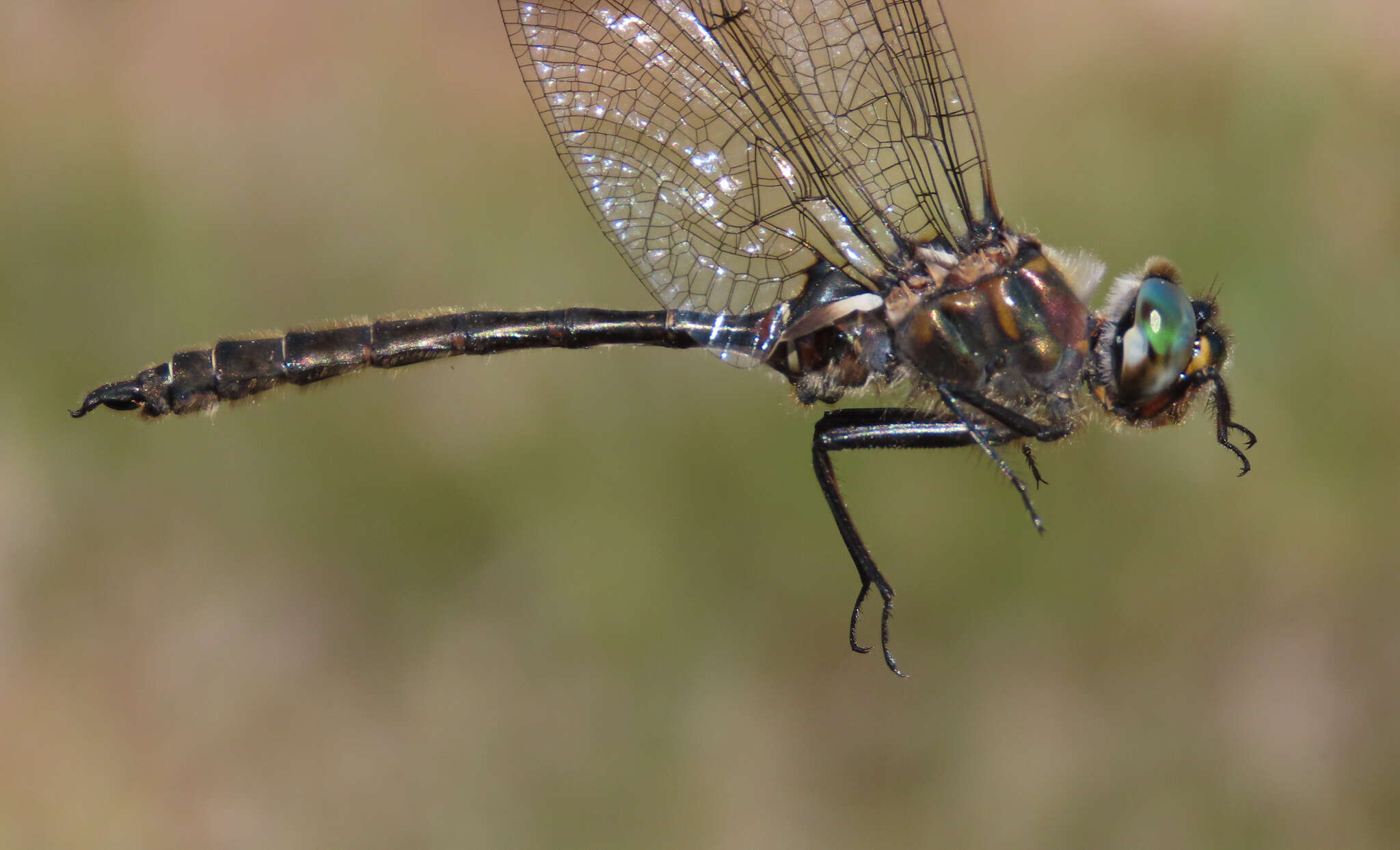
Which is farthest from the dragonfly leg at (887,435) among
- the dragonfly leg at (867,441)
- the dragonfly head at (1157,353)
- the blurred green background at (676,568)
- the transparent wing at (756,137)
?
the blurred green background at (676,568)

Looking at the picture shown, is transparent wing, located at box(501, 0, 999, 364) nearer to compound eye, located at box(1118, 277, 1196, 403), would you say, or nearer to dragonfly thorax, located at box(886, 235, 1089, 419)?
dragonfly thorax, located at box(886, 235, 1089, 419)

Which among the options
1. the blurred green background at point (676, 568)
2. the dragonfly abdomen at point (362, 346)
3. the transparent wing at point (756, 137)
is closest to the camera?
the transparent wing at point (756, 137)

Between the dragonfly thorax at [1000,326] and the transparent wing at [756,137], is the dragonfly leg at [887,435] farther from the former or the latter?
the transparent wing at [756,137]

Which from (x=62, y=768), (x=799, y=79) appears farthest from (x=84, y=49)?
(x=799, y=79)

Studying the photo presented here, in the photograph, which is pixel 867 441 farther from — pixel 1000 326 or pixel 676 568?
pixel 676 568

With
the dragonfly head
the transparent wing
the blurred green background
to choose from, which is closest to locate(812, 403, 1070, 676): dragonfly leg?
the dragonfly head

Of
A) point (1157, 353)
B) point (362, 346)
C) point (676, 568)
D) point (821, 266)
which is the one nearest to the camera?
point (1157, 353)

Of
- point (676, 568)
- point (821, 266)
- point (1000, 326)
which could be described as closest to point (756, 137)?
point (821, 266)
